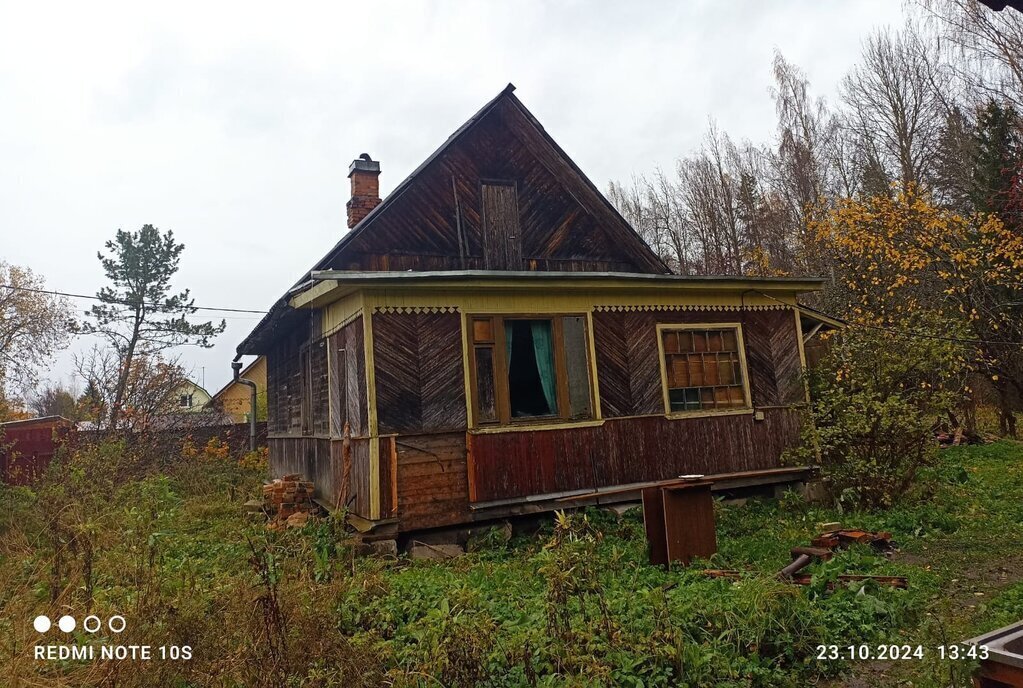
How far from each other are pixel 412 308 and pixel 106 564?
4.40 m

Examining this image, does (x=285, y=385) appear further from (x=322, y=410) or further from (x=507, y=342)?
(x=507, y=342)

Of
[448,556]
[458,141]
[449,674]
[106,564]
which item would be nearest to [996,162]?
[458,141]

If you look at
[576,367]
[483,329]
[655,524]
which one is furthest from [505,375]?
[655,524]

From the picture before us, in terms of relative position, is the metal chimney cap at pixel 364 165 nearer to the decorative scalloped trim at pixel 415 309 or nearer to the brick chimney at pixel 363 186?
the brick chimney at pixel 363 186

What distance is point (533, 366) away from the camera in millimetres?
9789

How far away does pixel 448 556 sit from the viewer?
8.22 meters

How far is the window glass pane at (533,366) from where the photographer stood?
9391 millimetres

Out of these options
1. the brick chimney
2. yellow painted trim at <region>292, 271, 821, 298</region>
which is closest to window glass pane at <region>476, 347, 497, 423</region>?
yellow painted trim at <region>292, 271, 821, 298</region>

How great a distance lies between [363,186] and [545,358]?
697 cm

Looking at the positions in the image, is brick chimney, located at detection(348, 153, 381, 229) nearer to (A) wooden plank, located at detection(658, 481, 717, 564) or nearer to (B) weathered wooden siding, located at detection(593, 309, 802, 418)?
(B) weathered wooden siding, located at detection(593, 309, 802, 418)

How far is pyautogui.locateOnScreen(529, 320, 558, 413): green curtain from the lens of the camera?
9430mm

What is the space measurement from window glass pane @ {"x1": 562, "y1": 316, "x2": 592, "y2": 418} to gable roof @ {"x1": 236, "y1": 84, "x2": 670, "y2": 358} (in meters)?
4.13

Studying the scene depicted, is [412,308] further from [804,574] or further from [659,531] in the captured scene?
[804,574]

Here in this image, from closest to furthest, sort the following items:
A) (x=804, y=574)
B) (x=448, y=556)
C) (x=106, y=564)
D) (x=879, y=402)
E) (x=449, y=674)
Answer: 1. (x=449, y=674)
2. (x=804, y=574)
3. (x=106, y=564)
4. (x=448, y=556)
5. (x=879, y=402)
